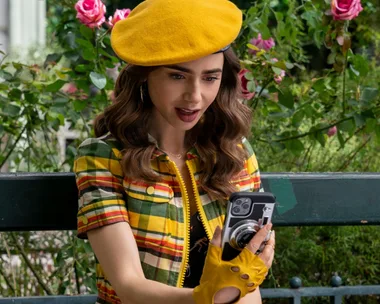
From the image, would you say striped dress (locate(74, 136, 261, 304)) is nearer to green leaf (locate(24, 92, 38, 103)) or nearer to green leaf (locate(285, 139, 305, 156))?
green leaf (locate(24, 92, 38, 103))

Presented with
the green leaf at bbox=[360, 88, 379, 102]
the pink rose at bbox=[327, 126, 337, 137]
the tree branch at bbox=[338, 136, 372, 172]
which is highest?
the green leaf at bbox=[360, 88, 379, 102]

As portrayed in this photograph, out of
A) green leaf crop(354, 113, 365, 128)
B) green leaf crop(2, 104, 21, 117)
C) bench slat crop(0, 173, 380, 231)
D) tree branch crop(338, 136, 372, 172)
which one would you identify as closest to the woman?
bench slat crop(0, 173, 380, 231)

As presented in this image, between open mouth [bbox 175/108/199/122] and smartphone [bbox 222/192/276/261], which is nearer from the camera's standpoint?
smartphone [bbox 222/192/276/261]

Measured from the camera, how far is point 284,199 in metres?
2.68

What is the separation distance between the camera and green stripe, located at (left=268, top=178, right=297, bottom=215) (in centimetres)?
266

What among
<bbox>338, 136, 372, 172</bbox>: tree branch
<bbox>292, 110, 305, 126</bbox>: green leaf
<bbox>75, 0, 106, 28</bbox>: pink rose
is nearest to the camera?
<bbox>75, 0, 106, 28</bbox>: pink rose

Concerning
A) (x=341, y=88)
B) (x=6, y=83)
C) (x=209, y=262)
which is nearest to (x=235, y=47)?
(x=341, y=88)

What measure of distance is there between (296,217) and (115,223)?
68 cm

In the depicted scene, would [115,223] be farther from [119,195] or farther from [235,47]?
[235,47]

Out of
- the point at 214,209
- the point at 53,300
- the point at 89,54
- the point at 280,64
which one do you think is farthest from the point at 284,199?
the point at 89,54

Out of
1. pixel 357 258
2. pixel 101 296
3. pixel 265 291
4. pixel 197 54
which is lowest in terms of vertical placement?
pixel 357 258

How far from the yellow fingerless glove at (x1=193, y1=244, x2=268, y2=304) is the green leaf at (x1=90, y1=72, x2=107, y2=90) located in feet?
4.71

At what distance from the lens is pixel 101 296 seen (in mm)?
2393

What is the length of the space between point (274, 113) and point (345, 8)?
549 millimetres
